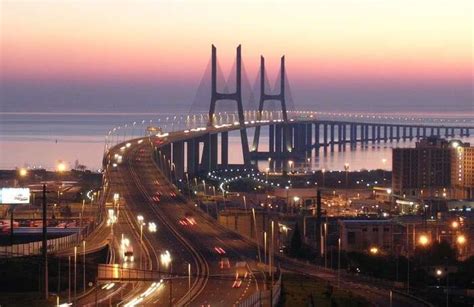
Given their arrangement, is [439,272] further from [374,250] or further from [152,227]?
[152,227]

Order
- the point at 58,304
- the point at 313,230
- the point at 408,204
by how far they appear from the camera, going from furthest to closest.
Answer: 1. the point at 408,204
2. the point at 313,230
3. the point at 58,304

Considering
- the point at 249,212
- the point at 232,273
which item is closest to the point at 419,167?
the point at 249,212

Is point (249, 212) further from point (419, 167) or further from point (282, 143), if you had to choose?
point (282, 143)

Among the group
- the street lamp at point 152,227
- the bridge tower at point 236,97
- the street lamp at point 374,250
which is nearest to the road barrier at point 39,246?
the street lamp at point 152,227

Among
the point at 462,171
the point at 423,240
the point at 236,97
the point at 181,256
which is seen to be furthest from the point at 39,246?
the point at 236,97

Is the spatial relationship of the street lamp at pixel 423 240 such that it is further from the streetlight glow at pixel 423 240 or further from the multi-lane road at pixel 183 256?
the multi-lane road at pixel 183 256

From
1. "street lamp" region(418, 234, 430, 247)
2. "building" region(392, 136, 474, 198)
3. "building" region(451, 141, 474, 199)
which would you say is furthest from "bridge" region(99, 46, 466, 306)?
"building" region(451, 141, 474, 199)

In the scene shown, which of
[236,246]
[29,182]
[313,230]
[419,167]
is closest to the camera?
[236,246]
